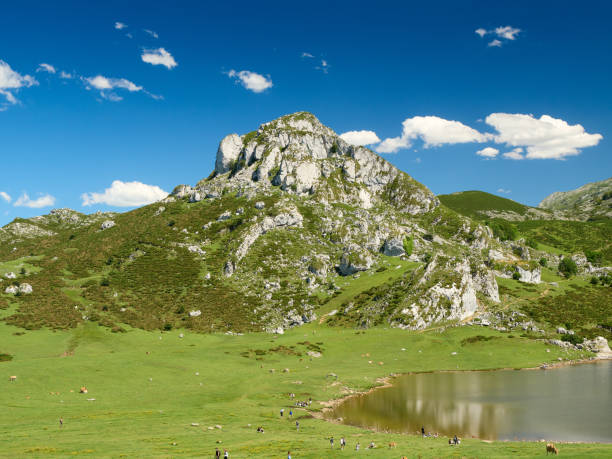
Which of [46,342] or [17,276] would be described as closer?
[46,342]

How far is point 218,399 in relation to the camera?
281 ft

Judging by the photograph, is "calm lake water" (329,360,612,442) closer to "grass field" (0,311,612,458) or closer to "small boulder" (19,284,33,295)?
"grass field" (0,311,612,458)

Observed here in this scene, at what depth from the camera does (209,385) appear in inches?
3831

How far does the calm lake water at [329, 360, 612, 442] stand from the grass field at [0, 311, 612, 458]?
9498mm

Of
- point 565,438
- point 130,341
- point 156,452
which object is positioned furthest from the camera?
point 130,341

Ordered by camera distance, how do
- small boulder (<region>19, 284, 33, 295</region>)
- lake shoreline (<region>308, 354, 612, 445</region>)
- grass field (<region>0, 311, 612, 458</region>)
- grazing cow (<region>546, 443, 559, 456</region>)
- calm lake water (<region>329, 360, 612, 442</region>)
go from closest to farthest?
grazing cow (<region>546, 443, 559, 456</region>), grass field (<region>0, 311, 612, 458</region>), calm lake water (<region>329, 360, 612, 442</region>), lake shoreline (<region>308, 354, 612, 445</region>), small boulder (<region>19, 284, 33, 295</region>)

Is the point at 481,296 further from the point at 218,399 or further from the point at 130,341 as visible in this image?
the point at 130,341

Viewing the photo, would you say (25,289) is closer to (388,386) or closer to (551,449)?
(388,386)

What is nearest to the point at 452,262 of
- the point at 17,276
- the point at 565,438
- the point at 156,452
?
the point at 565,438

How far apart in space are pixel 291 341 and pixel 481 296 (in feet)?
319

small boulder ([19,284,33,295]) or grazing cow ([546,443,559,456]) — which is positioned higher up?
small boulder ([19,284,33,295])

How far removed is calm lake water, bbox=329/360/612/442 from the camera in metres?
→ 66.9

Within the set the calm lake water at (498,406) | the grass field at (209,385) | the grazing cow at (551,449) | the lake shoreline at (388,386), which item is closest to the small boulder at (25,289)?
the grass field at (209,385)

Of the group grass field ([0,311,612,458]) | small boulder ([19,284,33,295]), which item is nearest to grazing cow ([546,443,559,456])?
grass field ([0,311,612,458])
